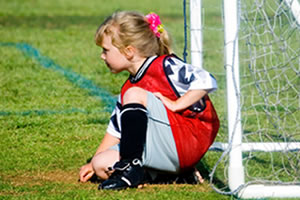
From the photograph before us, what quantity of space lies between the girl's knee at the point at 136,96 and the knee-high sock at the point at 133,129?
33 mm

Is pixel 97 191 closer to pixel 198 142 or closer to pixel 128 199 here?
pixel 128 199

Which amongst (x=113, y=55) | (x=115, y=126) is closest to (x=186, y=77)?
(x=113, y=55)

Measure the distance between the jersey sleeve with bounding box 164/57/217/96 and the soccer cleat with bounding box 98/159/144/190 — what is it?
51 cm

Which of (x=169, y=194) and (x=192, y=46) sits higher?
(x=192, y=46)

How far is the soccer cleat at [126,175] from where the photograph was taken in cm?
347

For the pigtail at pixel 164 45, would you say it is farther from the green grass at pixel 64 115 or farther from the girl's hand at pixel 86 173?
the girl's hand at pixel 86 173

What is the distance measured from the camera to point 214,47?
349 inches

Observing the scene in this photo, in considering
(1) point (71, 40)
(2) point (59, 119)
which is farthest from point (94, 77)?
(1) point (71, 40)

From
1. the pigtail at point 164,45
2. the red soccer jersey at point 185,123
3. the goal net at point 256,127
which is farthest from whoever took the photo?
the pigtail at point 164,45

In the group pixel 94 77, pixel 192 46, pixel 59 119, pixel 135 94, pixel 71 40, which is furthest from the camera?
pixel 71 40

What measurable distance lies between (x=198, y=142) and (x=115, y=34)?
0.82 m

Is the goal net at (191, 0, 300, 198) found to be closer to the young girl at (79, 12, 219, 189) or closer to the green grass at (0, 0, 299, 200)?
the green grass at (0, 0, 299, 200)

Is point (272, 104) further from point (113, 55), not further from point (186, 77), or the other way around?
point (113, 55)

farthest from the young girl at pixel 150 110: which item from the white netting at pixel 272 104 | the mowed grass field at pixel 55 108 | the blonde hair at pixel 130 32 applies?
the white netting at pixel 272 104
